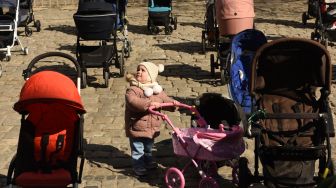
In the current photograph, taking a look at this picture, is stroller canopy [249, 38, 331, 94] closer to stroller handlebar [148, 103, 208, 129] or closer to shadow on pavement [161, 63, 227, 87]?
stroller handlebar [148, 103, 208, 129]

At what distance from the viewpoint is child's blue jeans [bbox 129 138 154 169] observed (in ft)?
18.8

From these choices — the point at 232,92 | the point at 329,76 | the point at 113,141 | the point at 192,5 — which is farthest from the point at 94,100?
the point at 192,5

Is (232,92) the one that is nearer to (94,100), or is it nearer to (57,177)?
(94,100)

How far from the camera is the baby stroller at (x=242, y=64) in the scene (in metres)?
7.17

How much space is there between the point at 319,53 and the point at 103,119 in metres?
3.67

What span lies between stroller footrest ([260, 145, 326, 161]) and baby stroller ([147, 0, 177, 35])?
8.96 m

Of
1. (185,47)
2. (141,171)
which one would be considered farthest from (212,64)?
(141,171)

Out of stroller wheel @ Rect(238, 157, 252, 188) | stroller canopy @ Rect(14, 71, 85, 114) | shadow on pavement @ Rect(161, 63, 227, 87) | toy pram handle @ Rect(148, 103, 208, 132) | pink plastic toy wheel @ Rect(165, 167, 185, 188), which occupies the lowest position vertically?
shadow on pavement @ Rect(161, 63, 227, 87)

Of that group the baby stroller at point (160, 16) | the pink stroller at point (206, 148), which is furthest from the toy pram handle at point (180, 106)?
the baby stroller at point (160, 16)

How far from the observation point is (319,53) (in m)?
5.14

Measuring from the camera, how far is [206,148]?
5.07 meters

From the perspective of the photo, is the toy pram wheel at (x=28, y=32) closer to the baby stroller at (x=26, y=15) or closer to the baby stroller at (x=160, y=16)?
the baby stroller at (x=26, y=15)

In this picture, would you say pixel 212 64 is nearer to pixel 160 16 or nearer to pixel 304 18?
pixel 160 16

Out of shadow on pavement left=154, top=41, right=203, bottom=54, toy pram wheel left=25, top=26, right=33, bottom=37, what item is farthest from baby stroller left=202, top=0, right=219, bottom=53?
toy pram wheel left=25, top=26, right=33, bottom=37
